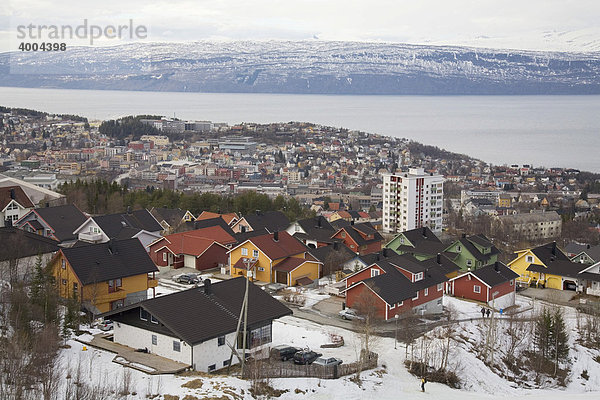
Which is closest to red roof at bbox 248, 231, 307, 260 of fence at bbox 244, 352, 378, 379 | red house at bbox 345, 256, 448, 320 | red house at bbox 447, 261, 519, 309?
red house at bbox 345, 256, 448, 320

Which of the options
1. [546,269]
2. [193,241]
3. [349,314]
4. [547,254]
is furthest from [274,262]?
[547,254]

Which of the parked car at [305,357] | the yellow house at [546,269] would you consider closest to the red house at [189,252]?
the parked car at [305,357]

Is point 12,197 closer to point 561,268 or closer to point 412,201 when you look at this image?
point 561,268

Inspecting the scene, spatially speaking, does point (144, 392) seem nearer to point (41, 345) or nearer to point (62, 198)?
point (41, 345)

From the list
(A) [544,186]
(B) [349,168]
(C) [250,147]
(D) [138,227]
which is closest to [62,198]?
(D) [138,227]

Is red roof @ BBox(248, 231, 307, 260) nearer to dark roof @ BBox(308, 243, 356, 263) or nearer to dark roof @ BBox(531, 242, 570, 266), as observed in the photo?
dark roof @ BBox(308, 243, 356, 263)

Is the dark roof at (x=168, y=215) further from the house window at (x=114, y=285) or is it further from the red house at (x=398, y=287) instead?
the house window at (x=114, y=285)
